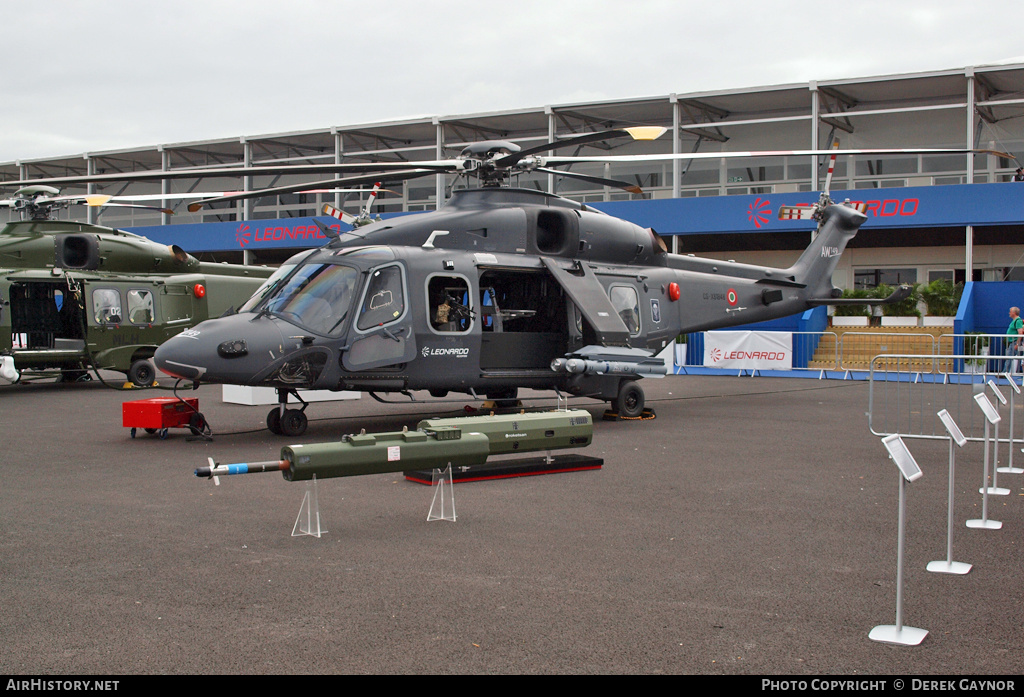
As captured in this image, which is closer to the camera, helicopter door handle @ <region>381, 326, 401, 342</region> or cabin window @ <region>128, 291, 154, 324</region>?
helicopter door handle @ <region>381, 326, 401, 342</region>

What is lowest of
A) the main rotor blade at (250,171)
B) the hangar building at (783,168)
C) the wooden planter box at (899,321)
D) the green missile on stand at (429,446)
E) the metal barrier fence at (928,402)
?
the metal barrier fence at (928,402)

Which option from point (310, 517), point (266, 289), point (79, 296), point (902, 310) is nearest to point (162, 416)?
point (266, 289)

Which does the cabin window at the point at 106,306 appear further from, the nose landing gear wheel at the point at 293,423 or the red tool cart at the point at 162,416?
the nose landing gear wheel at the point at 293,423

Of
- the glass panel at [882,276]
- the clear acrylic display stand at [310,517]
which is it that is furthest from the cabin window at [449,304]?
the glass panel at [882,276]

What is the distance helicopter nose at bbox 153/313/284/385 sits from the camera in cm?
1036

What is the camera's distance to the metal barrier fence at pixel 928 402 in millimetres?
11453

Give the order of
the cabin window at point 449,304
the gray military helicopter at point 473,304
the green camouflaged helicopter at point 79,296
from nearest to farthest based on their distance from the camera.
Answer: the gray military helicopter at point 473,304 → the cabin window at point 449,304 → the green camouflaged helicopter at point 79,296

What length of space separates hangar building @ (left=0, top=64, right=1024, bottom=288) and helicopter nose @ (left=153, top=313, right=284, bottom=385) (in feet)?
57.3

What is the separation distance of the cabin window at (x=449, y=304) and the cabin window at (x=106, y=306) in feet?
32.5

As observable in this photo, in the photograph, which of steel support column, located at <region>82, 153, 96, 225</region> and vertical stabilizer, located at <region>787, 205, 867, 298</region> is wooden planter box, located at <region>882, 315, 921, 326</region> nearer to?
vertical stabilizer, located at <region>787, 205, 867, 298</region>

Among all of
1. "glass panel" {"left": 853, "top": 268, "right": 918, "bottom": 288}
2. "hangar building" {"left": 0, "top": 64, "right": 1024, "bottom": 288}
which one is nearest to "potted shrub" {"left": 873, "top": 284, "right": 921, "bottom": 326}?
"hangar building" {"left": 0, "top": 64, "right": 1024, "bottom": 288}

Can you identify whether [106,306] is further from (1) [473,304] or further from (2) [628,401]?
(2) [628,401]
